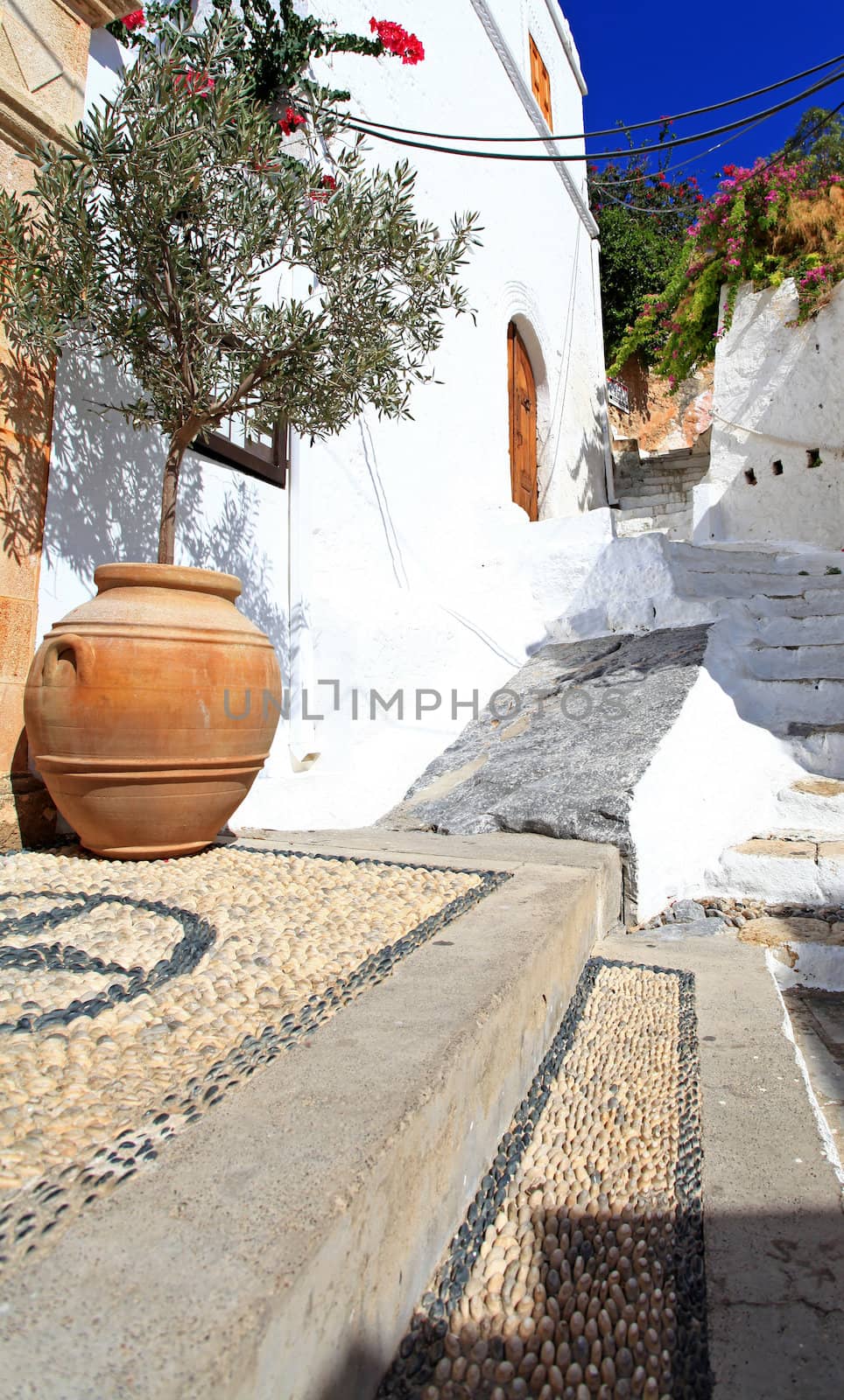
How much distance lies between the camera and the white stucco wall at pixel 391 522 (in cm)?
A: 329

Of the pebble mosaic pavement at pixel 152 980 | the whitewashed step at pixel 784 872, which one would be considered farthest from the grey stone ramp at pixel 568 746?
the pebble mosaic pavement at pixel 152 980

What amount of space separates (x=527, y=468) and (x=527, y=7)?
194 inches

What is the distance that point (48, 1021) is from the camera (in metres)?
1.38

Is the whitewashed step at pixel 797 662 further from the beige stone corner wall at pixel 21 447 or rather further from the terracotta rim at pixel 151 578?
the beige stone corner wall at pixel 21 447

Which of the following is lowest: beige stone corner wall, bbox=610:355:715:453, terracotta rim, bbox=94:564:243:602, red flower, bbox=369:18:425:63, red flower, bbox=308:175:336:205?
terracotta rim, bbox=94:564:243:602

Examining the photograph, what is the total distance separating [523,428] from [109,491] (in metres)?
5.44

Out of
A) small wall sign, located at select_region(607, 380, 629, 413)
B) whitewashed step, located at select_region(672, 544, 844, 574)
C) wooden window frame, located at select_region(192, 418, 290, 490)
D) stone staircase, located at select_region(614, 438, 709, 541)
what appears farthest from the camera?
small wall sign, located at select_region(607, 380, 629, 413)

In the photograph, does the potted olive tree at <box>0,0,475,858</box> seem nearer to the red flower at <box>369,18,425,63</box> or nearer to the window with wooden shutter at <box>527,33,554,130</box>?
the red flower at <box>369,18,425,63</box>

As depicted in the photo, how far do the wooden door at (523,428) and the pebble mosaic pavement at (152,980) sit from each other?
5.76 metres

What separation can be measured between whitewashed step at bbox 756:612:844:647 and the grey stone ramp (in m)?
0.32

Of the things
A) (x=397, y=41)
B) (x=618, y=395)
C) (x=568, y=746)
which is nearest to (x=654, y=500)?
(x=618, y=395)

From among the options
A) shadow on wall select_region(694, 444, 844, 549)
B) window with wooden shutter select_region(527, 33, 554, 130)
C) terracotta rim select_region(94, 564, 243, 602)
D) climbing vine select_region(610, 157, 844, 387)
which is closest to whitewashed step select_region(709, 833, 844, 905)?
terracotta rim select_region(94, 564, 243, 602)

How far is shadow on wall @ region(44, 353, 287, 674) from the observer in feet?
9.94

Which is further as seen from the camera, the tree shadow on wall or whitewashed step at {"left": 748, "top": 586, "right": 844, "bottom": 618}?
whitewashed step at {"left": 748, "top": 586, "right": 844, "bottom": 618}
